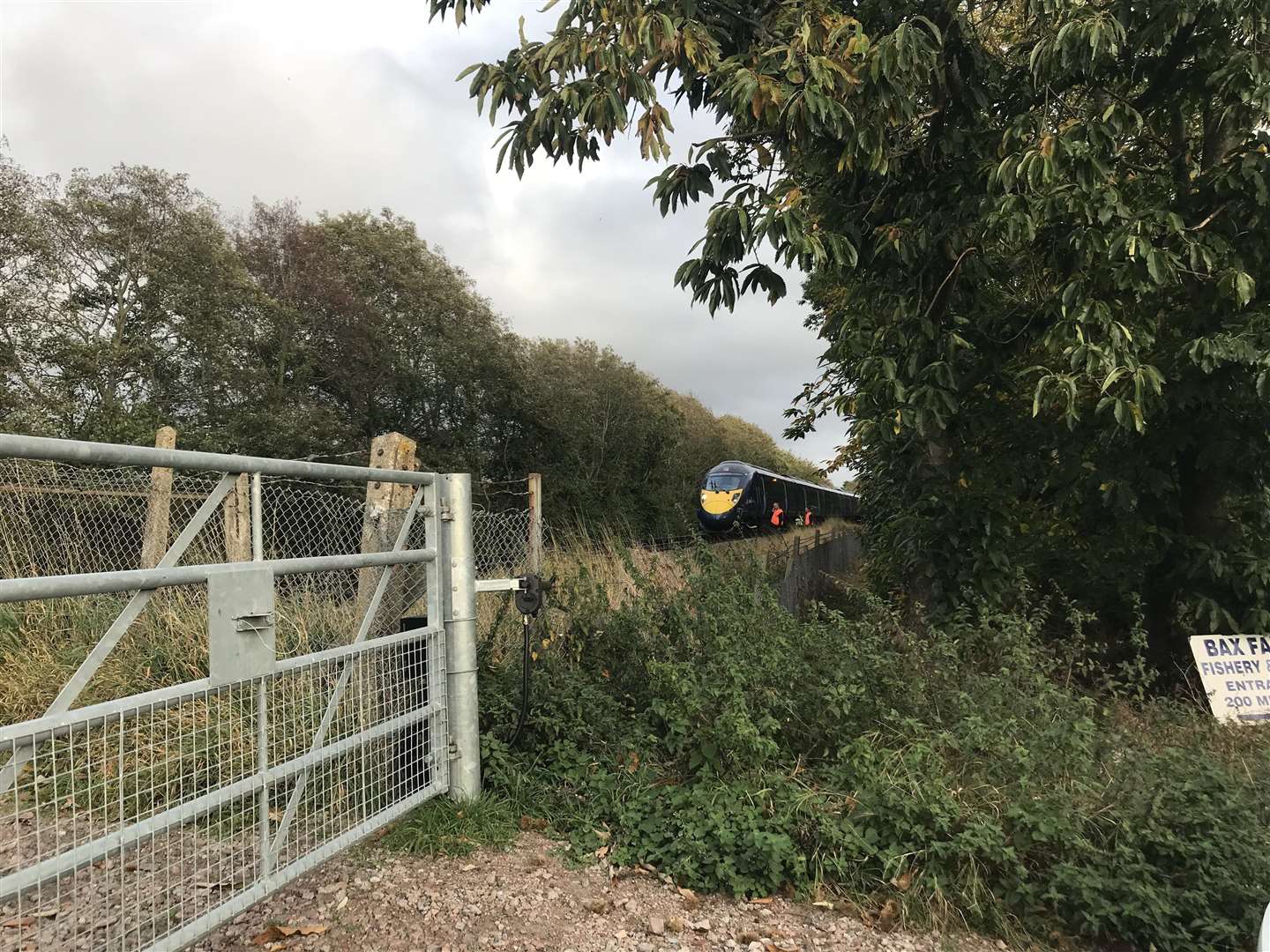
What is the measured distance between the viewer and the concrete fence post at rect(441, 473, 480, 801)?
3.79m

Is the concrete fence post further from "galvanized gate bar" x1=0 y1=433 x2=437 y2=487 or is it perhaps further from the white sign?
the white sign

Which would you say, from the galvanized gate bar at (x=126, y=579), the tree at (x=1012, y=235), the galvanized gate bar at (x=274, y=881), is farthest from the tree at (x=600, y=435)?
the galvanized gate bar at (x=126, y=579)

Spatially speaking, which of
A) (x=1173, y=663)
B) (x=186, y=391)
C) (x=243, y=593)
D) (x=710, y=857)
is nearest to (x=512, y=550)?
(x=710, y=857)

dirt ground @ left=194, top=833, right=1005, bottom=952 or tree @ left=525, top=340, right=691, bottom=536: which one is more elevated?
tree @ left=525, top=340, right=691, bottom=536

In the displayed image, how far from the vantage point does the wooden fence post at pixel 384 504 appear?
4.55 metres

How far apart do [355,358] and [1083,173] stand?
69.2 ft

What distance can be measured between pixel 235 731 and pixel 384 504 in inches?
61.8

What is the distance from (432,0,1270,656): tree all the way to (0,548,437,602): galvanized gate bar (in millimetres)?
3385

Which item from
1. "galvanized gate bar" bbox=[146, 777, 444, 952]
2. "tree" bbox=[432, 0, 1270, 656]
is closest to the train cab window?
"tree" bbox=[432, 0, 1270, 656]

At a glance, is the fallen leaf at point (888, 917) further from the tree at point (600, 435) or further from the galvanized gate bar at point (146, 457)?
the tree at point (600, 435)

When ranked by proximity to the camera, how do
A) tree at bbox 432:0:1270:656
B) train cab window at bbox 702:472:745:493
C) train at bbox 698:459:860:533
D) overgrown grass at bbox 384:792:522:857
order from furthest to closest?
train cab window at bbox 702:472:745:493 < train at bbox 698:459:860:533 < tree at bbox 432:0:1270:656 < overgrown grass at bbox 384:792:522:857

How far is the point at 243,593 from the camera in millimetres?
2521

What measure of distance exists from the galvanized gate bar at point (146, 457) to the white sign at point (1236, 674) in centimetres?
619

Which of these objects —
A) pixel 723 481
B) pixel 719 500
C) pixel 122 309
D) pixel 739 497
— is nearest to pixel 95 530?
pixel 122 309
